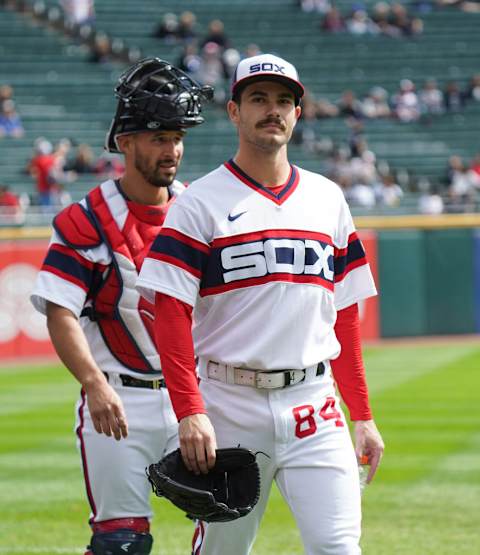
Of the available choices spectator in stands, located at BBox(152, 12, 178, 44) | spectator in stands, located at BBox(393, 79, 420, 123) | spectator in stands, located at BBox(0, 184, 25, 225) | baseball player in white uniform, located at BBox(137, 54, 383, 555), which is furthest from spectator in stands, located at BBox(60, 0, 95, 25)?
baseball player in white uniform, located at BBox(137, 54, 383, 555)

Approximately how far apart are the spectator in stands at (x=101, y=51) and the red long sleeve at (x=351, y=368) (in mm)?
24465

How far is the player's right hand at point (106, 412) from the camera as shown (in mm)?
4520

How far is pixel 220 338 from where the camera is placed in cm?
429

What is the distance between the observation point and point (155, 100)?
5.01 meters

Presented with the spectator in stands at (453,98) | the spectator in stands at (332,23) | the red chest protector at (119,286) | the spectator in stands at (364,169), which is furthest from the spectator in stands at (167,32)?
the red chest protector at (119,286)

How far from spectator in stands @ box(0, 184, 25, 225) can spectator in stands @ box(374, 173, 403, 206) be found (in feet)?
22.5

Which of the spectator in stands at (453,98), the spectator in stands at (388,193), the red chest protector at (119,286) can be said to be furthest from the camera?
the spectator in stands at (453,98)

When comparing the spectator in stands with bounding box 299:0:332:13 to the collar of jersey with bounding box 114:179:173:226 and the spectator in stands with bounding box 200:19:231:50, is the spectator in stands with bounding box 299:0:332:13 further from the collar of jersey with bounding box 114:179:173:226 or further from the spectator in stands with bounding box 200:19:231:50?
the collar of jersey with bounding box 114:179:173:226

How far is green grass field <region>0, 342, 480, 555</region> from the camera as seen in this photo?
708 centimetres

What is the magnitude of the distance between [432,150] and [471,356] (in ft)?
36.0

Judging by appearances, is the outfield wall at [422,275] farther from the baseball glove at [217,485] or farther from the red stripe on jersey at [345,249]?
the baseball glove at [217,485]

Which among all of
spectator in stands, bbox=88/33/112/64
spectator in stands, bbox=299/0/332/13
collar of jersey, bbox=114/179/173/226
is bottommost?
collar of jersey, bbox=114/179/173/226

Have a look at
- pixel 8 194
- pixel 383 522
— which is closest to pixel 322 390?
pixel 383 522

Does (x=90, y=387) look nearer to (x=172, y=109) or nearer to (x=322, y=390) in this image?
(x=322, y=390)
